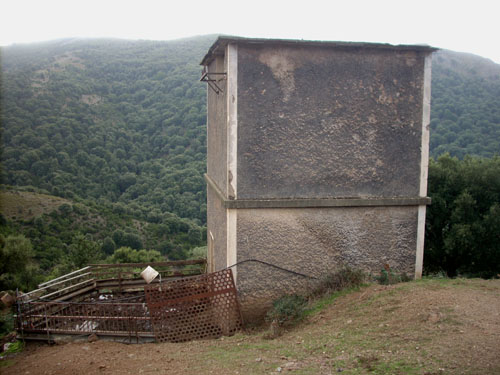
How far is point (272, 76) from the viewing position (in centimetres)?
830

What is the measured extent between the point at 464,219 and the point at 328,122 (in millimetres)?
7345

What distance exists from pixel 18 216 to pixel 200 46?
54342 mm

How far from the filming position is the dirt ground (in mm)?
4969

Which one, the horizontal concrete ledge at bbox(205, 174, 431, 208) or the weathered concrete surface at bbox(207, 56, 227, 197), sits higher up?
the weathered concrete surface at bbox(207, 56, 227, 197)

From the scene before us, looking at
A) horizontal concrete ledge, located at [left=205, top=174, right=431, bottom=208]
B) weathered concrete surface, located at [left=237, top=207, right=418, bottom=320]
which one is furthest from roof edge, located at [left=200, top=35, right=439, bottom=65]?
weathered concrete surface, located at [left=237, top=207, right=418, bottom=320]

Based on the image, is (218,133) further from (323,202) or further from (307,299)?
(307,299)

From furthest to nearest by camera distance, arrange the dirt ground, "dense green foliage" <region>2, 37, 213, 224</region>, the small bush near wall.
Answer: "dense green foliage" <region>2, 37, 213, 224</region> → the small bush near wall → the dirt ground

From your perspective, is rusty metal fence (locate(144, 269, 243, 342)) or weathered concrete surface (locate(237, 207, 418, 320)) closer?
rusty metal fence (locate(144, 269, 243, 342))

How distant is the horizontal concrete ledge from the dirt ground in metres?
1.77

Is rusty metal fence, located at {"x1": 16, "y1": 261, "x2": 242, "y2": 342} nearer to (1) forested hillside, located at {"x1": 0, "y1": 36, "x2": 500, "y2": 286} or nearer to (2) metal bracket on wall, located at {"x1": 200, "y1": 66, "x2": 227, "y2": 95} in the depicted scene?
(2) metal bracket on wall, located at {"x1": 200, "y1": 66, "x2": 227, "y2": 95}

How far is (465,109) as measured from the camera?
33.8 metres

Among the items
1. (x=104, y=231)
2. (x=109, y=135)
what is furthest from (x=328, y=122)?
(x=109, y=135)

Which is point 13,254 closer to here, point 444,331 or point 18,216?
point 18,216

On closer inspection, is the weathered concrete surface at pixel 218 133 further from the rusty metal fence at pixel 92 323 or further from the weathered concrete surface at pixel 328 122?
the rusty metal fence at pixel 92 323
